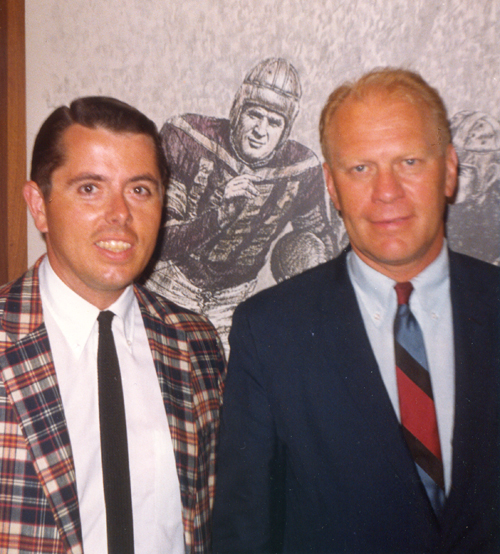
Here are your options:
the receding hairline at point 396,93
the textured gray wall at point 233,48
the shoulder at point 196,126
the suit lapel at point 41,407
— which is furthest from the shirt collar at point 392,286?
→ the suit lapel at point 41,407

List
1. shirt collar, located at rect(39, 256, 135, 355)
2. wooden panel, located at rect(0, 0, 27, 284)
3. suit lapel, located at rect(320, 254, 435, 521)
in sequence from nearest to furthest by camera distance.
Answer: suit lapel, located at rect(320, 254, 435, 521) < shirt collar, located at rect(39, 256, 135, 355) < wooden panel, located at rect(0, 0, 27, 284)

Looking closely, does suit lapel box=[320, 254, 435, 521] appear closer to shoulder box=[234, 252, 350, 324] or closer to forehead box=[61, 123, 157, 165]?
shoulder box=[234, 252, 350, 324]

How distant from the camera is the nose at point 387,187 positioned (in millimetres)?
1196

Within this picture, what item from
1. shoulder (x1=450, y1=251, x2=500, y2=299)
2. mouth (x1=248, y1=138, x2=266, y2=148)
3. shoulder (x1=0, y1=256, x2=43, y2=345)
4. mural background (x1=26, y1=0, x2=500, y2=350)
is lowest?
shoulder (x1=0, y1=256, x2=43, y2=345)

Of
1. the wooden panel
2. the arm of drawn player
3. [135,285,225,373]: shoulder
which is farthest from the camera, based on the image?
the wooden panel

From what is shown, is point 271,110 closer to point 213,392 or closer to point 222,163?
point 222,163

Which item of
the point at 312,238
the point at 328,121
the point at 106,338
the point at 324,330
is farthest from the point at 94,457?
the point at 328,121

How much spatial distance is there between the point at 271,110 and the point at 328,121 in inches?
10.7

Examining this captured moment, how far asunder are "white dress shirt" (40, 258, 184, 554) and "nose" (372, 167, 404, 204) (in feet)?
2.70

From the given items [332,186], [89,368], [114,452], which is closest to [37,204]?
[89,368]

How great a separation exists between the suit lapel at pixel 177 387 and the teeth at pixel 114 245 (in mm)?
266

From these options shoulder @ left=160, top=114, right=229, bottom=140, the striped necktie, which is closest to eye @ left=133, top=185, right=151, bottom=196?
shoulder @ left=160, top=114, right=229, bottom=140

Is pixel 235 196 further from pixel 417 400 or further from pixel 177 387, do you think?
pixel 417 400

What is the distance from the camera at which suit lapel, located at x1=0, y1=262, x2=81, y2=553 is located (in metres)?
1.14
